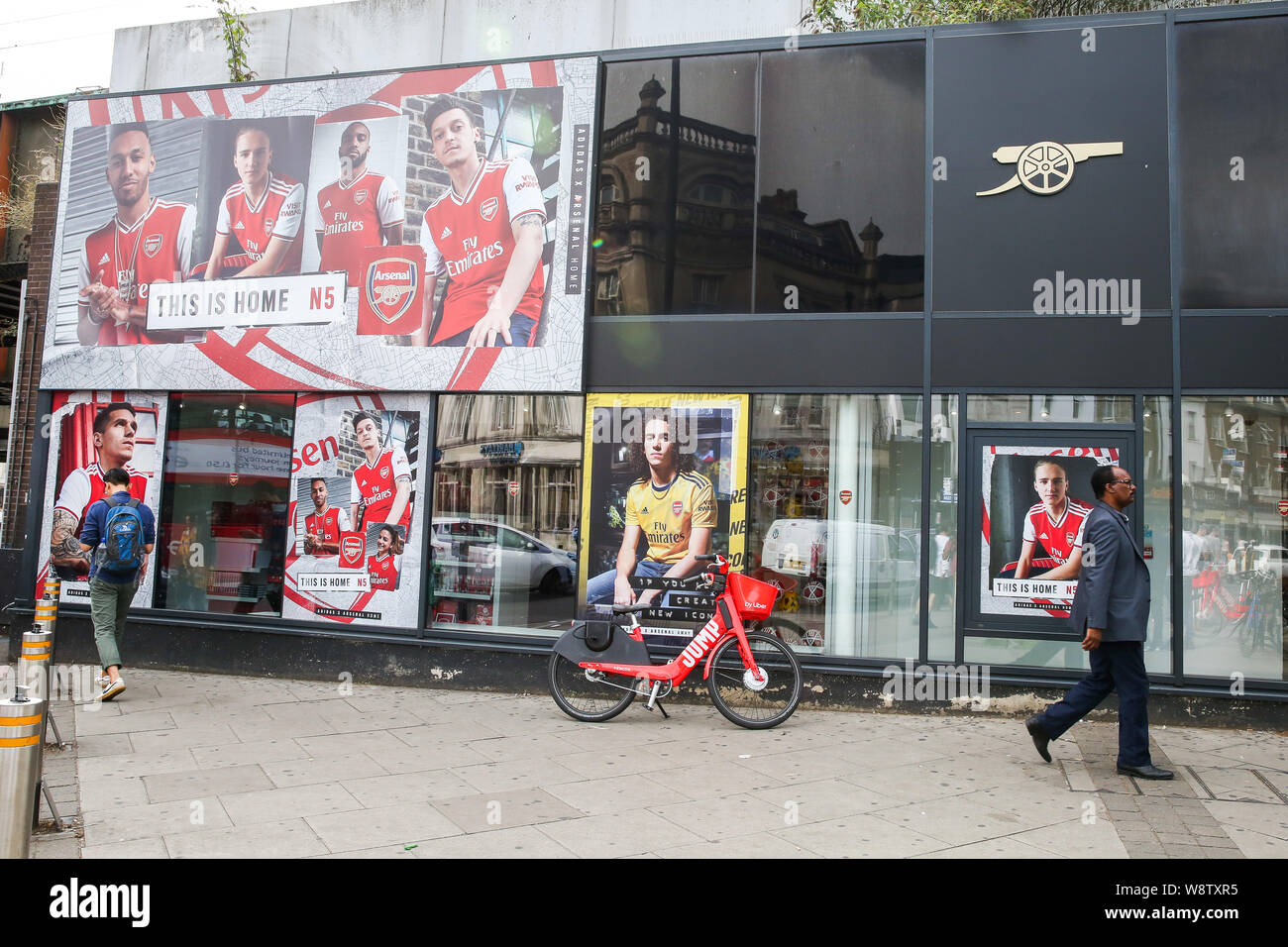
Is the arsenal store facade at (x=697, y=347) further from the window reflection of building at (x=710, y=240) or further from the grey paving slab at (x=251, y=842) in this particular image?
the grey paving slab at (x=251, y=842)

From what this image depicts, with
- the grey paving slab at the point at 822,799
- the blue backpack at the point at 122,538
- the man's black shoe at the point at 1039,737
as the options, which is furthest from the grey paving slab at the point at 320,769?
the man's black shoe at the point at 1039,737

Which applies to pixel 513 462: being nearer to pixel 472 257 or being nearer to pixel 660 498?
pixel 660 498

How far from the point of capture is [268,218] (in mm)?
9867

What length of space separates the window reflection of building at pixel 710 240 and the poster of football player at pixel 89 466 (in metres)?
5.07

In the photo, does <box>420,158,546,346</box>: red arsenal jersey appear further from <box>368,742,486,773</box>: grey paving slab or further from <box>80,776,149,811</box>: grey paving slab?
<box>80,776,149,811</box>: grey paving slab

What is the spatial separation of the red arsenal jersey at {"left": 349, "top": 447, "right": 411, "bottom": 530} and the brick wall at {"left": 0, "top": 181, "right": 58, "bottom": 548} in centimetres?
459

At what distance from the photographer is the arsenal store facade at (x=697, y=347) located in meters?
7.95

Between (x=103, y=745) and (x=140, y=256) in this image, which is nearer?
(x=103, y=745)

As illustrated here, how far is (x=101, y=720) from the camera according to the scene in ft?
24.2

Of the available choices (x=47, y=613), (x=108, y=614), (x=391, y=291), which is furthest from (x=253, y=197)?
(x=47, y=613)

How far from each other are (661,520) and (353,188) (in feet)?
15.2
